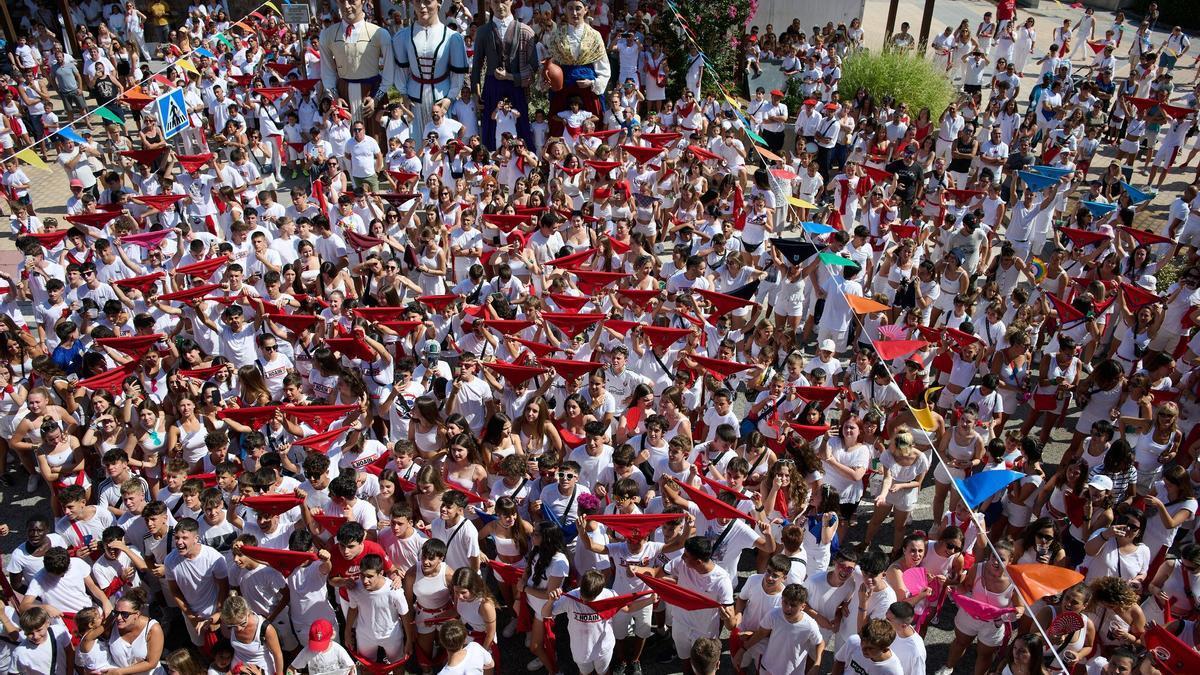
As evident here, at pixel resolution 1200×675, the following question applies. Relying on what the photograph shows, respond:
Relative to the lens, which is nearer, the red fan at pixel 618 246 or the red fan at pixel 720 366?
the red fan at pixel 720 366

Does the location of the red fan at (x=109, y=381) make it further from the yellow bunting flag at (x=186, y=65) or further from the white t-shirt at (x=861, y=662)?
the yellow bunting flag at (x=186, y=65)

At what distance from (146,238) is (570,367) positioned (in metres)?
5.55

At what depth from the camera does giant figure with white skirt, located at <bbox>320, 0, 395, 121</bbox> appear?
16.1 m

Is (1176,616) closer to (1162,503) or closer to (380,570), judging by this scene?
(1162,503)

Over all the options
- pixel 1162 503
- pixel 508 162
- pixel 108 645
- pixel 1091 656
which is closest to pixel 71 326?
pixel 108 645

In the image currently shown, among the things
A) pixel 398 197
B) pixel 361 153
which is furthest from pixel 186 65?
pixel 398 197

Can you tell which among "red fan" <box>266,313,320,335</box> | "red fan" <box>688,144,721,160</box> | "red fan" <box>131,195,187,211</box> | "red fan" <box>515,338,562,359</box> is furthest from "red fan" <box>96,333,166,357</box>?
"red fan" <box>688,144,721,160</box>

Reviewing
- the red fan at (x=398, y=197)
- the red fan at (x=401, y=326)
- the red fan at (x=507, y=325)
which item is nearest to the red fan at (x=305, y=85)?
the red fan at (x=398, y=197)

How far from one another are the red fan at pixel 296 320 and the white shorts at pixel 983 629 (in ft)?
20.6

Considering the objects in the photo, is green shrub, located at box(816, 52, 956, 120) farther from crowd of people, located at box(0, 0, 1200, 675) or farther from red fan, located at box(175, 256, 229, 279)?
red fan, located at box(175, 256, 229, 279)

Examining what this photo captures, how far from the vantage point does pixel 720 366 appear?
8.43 m

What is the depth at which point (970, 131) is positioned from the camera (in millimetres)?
15305

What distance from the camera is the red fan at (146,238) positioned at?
34.2ft

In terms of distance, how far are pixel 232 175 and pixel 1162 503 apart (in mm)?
11633
